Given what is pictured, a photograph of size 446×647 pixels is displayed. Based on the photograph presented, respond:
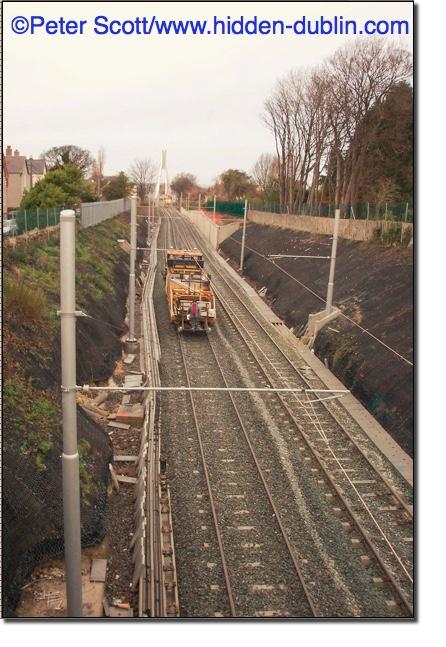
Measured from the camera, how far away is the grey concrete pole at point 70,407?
18.6 feet

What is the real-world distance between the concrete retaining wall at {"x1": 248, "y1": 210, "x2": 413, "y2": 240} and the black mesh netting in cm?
A: 2249

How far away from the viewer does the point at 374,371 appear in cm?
1744

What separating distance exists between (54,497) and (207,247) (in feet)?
176

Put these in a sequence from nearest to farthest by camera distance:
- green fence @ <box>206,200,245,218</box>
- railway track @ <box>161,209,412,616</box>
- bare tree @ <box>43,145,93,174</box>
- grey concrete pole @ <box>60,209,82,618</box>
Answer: grey concrete pole @ <box>60,209,82,618</box>
railway track @ <box>161,209,412,616</box>
bare tree @ <box>43,145,93,174</box>
green fence @ <box>206,200,245,218</box>

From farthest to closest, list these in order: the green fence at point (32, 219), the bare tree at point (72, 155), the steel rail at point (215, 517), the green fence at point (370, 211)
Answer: the bare tree at point (72, 155)
the green fence at point (370, 211)
the green fence at point (32, 219)
the steel rail at point (215, 517)

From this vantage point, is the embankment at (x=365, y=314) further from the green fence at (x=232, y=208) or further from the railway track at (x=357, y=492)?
the green fence at (x=232, y=208)

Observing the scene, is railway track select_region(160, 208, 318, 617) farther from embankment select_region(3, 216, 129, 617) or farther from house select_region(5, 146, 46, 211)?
house select_region(5, 146, 46, 211)

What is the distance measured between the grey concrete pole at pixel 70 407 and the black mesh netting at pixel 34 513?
1.49m

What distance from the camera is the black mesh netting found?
310 inches

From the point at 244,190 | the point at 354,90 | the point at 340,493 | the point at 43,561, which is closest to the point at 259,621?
the point at 43,561

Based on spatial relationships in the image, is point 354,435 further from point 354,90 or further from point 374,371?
point 354,90

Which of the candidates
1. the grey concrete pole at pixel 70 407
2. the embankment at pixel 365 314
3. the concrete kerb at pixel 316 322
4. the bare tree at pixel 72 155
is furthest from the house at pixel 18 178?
the grey concrete pole at pixel 70 407

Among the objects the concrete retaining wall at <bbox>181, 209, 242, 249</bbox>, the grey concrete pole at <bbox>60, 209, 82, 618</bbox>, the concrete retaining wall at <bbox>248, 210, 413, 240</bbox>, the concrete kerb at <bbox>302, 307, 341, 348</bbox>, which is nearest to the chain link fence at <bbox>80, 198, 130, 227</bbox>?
the concrete retaining wall at <bbox>181, 209, 242, 249</bbox>

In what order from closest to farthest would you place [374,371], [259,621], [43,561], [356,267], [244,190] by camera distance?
[259,621] < [43,561] < [374,371] < [356,267] < [244,190]
